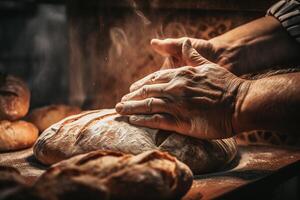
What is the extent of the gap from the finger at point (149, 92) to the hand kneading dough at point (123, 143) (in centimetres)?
15

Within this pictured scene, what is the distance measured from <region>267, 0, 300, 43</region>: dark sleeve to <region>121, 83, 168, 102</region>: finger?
1095 mm

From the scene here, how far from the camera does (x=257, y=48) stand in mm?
3020

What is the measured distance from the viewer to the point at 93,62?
4289mm

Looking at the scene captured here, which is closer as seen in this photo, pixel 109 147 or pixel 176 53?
pixel 109 147

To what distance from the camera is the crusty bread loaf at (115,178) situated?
1495 millimetres

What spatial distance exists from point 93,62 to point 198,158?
7.52 feet

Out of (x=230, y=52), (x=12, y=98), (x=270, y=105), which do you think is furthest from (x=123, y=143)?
(x=12, y=98)

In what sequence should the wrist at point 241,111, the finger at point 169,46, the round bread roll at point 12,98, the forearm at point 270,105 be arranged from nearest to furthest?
the forearm at point 270,105 < the wrist at point 241,111 < the finger at point 169,46 < the round bread roll at point 12,98

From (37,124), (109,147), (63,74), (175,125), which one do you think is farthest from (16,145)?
(63,74)

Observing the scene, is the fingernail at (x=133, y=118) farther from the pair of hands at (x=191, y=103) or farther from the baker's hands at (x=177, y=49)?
the baker's hands at (x=177, y=49)

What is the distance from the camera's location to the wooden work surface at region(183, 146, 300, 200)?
1.93 m

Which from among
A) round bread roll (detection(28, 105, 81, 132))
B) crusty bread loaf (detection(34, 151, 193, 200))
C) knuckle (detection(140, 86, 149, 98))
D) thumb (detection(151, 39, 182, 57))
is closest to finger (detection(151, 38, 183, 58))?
thumb (detection(151, 39, 182, 57))

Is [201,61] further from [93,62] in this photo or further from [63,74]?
[63,74]

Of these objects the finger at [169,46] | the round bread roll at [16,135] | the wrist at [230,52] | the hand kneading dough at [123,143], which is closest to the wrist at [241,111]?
the hand kneading dough at [123,143]
